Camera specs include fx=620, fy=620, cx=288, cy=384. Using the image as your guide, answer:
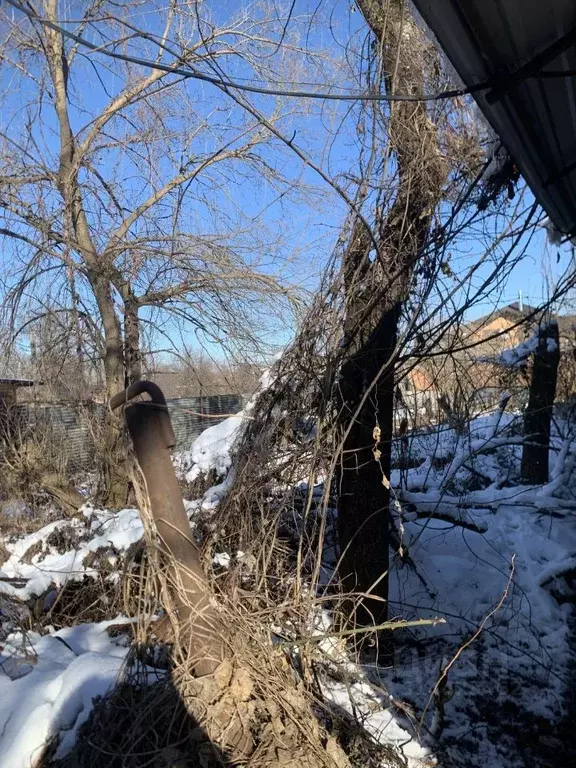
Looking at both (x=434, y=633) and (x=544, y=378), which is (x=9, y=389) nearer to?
(x=434, y=633)

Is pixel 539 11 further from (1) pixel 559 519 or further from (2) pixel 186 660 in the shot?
(1) pixel 559 519

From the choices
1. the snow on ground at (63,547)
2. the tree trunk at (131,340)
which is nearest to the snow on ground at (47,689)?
the snow on ground at (63,547)

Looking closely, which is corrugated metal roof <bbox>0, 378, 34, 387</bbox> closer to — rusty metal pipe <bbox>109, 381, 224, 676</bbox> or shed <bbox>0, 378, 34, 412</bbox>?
shed <bbox>0, 378, 34, 412</bbox>

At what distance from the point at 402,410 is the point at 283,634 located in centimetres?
238

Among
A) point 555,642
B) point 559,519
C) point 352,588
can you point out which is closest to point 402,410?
point 352,588

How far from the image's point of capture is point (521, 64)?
8.80ft

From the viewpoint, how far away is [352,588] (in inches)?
171

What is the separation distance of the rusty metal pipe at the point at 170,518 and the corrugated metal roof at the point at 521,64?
189 cm

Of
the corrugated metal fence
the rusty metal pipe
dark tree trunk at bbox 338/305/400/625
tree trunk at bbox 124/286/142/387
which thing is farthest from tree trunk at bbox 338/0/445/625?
tree trunk at bbox 124/286/142/387

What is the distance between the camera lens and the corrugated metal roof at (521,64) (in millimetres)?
2385

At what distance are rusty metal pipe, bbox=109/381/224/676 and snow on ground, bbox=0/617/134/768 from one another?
14.4 inches

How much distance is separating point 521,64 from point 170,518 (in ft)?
8.02

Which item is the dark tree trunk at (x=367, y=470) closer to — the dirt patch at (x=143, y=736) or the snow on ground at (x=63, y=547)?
the snow on ground at (x=63, y=547)

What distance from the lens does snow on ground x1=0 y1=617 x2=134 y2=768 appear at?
2297mm
